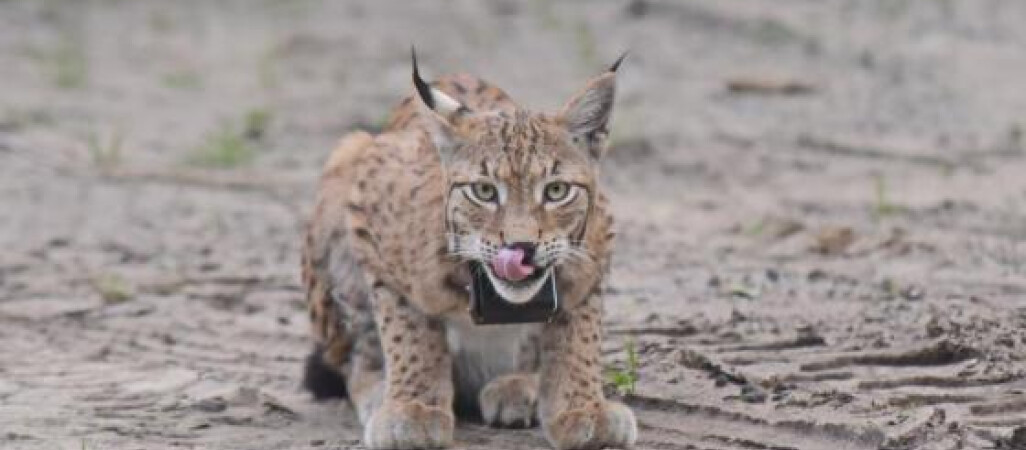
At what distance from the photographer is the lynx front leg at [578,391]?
570cm

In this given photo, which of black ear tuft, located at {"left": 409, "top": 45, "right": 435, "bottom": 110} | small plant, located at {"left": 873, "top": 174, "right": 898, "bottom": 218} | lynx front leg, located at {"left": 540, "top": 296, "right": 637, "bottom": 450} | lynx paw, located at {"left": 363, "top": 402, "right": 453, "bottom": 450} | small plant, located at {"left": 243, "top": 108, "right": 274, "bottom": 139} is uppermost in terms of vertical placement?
black ear tuft, located at {"left": 409, "top": 45, "right": 435, "bottom": 110}

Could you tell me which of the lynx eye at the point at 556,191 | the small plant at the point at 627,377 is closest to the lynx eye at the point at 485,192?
the lynx eye at the point at 556,191

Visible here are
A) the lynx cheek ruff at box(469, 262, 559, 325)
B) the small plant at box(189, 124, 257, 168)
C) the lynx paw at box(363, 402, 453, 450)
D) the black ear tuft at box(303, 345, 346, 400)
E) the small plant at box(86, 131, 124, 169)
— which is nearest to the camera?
the lynx cheek ruff at box(469, 262, 559, 325)

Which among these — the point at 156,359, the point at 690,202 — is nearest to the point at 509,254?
the point at 156,359

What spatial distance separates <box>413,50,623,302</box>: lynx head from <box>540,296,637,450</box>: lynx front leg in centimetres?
22

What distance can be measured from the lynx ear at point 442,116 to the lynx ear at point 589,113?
0.93ft

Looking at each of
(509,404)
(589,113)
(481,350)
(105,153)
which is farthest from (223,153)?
(589,113)

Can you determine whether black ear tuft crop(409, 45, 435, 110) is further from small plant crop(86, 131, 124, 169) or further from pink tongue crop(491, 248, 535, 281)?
small plant crop(86, 131, 124, 169)

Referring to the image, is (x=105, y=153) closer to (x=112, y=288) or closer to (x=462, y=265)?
(x=112, y=288)

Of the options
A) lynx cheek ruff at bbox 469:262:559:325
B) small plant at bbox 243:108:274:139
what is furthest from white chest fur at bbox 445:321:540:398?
small plant at bbox 243:108:274:139

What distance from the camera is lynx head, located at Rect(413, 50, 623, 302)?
543cm

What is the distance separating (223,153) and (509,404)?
530 centimetres

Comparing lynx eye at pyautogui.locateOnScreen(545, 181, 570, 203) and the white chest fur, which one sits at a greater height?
lynx eye at pyautogui.locateOnScreen(545, 181, 570, 203)

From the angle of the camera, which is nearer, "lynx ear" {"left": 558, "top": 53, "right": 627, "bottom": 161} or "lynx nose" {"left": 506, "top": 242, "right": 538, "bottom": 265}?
"lynx nose" {"left": 506, "top": 242, "right": 538, "bottom": 265}
